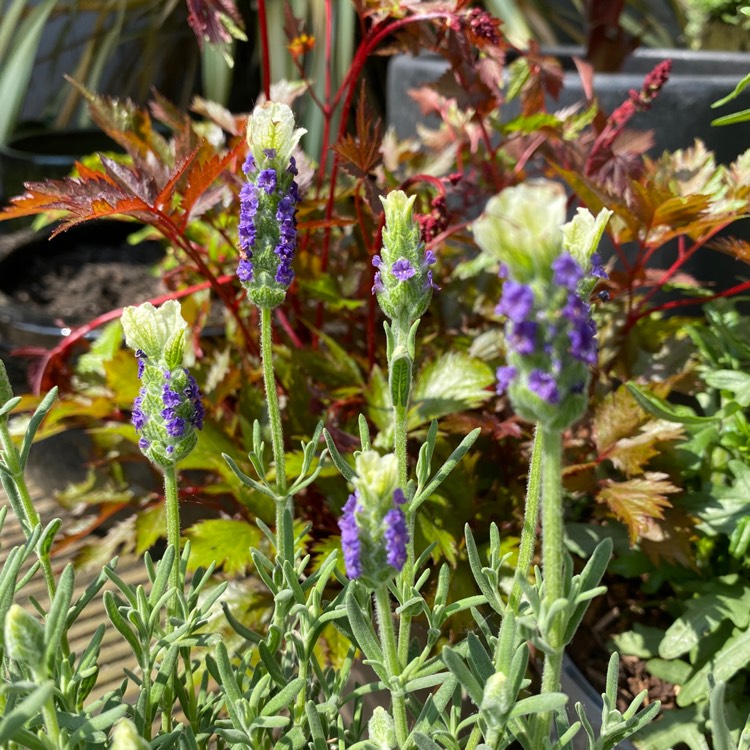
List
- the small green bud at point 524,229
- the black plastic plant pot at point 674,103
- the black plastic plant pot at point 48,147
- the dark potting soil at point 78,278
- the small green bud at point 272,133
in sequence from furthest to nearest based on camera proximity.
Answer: the black plastic plant pot at point 48,147 < the dark potting soil at point 78,278 < the black plastic plant pot at point 674,103 < the small green bud at point 272,133 < the small green bud at point 524,229

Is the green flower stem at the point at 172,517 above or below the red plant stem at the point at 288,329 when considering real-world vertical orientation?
above

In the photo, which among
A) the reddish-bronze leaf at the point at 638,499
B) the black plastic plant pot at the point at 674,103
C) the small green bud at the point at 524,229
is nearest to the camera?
the small green bud at the point at 524,229

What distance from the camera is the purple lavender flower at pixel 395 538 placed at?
41cm

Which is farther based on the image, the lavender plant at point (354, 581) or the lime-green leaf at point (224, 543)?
the lime-green leaf at point (224, 543)

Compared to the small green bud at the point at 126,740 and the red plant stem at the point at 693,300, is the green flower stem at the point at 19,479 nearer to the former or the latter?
the small green bud at the point at 126,740

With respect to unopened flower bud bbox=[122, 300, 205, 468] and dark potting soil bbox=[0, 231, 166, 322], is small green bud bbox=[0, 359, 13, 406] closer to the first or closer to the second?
unopened flower bud bbox=[122, 300, 205, 468]

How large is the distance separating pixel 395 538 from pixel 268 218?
25 centimetres

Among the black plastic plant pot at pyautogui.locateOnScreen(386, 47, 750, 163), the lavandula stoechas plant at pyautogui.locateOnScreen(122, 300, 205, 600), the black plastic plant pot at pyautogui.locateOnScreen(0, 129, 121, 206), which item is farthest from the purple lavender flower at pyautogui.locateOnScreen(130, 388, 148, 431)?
the black plastic plant pot at pyautogui.locateOnScreen(0, 129, 121, 206)

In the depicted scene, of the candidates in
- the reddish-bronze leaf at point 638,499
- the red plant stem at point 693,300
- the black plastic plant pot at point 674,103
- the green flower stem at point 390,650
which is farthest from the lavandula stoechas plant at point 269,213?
the black plastic plant pot at point 674,103

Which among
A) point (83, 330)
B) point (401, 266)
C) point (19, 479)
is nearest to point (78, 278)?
point (83, 330)

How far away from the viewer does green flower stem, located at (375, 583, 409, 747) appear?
1.51ft

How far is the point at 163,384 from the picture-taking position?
0.51 m

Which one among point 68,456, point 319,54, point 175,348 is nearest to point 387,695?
point 175,348

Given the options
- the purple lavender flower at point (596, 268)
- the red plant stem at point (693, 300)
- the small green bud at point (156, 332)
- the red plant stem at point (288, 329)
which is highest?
the purple lavender flower at point (596, 268)
